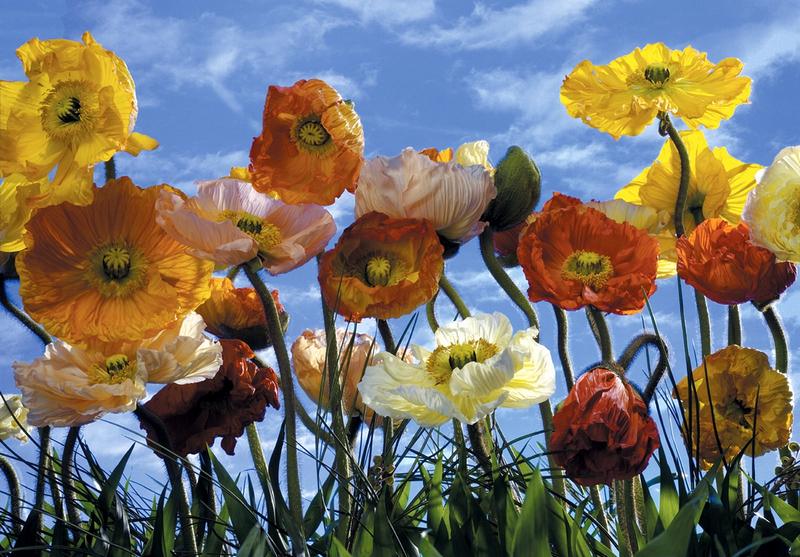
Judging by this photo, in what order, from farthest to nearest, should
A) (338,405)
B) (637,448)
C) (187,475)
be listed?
(187,475) → (338,405) → (637,448)

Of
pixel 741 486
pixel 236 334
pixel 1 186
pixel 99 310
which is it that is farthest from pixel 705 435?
pixel 1 186

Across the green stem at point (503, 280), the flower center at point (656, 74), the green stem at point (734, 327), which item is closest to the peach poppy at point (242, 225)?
the green stem at point (503, 280)

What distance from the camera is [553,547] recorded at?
1229 millimetres

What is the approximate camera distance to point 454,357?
1159mm

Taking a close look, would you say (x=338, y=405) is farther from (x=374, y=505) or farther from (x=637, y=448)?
(x=637, y=448)

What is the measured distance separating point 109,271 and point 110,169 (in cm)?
14

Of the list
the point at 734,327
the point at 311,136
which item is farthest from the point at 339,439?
the point at 734,327

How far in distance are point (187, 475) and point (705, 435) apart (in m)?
0.71

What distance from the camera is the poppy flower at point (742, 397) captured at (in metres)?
1.40

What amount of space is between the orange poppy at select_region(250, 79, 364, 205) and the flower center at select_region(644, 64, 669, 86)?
27.1 inches

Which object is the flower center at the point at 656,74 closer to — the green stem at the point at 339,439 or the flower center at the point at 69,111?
the green stem at the point at 339,439

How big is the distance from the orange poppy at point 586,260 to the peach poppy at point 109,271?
1.35 ft

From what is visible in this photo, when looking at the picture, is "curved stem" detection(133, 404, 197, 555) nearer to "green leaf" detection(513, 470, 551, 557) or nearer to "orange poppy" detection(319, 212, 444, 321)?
"orange poppy" detection(319, 212, 444, 321)

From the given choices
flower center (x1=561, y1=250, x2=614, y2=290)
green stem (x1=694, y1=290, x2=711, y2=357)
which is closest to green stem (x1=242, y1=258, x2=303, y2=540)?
flower center (x1=561, y1=250, x2=614, y2=290)
